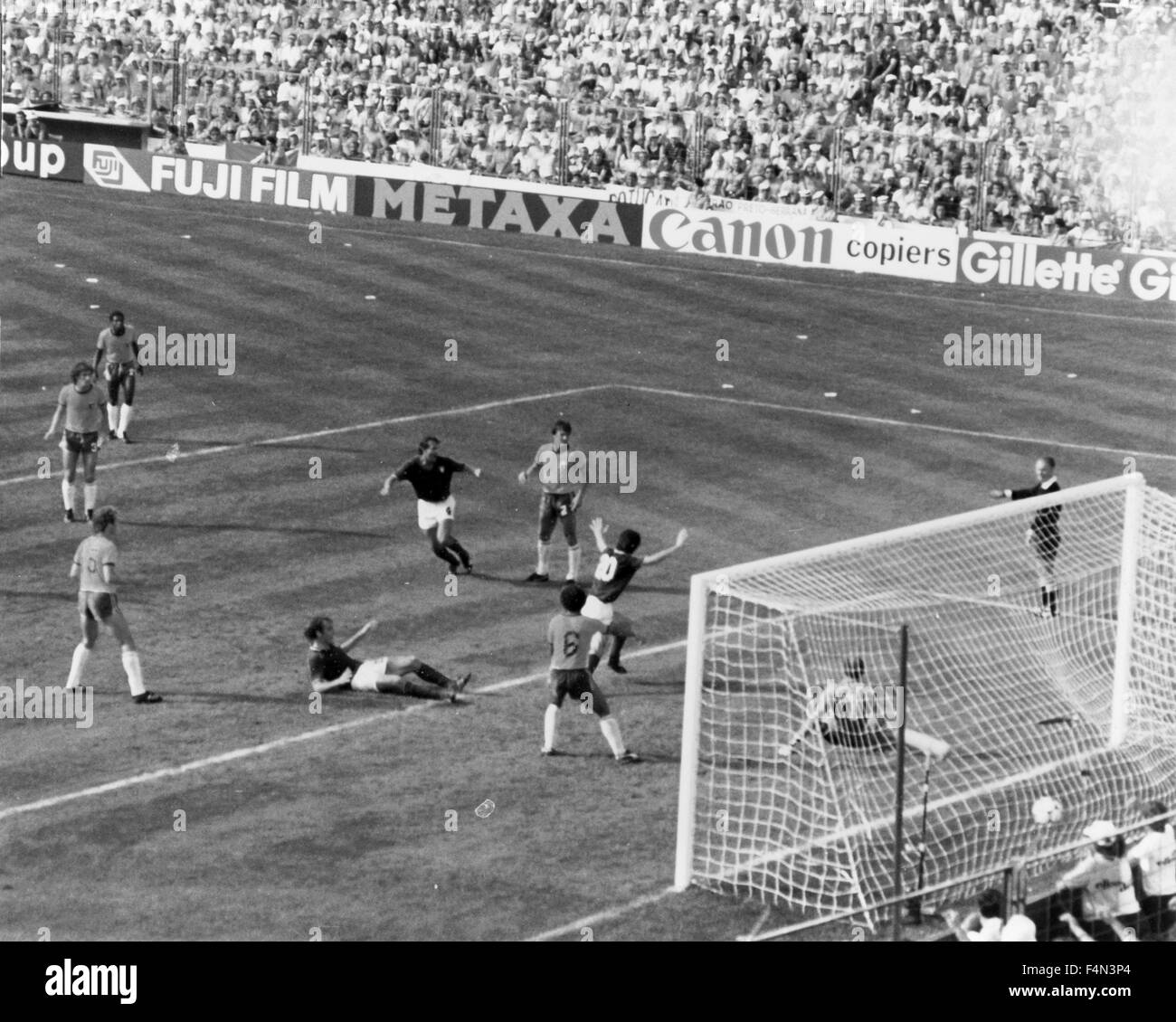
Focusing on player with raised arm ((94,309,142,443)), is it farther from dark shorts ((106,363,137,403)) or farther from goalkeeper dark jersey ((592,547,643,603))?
goalkeeper dark jersey ((592,547,643,603))

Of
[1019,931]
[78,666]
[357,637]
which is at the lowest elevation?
[78,666]

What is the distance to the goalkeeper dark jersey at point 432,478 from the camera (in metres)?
26.5

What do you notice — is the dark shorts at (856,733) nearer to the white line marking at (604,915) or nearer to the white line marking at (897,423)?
the white line marking at (604,915)

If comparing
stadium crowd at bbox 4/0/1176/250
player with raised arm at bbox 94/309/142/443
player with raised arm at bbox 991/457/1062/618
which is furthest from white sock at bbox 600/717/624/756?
stadium crowd at bbox 4/0/1176/250

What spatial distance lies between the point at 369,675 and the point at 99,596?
288cm

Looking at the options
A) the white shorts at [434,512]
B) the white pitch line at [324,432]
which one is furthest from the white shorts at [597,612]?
the white pitch line at [324,432]

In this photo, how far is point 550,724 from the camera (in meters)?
21.2

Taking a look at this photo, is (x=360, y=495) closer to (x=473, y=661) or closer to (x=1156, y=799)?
(x=473, y=661)

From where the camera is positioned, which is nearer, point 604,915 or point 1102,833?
point 1102,833

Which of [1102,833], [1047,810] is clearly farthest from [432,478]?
[1102,833]

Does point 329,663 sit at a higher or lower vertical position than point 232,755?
higher

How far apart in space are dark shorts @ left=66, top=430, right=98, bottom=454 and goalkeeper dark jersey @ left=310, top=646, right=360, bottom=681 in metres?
6.93

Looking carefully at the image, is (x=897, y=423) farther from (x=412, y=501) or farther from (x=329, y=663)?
(x=329, y=663)

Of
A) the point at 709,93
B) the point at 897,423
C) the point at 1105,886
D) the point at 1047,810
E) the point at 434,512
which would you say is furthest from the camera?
the point at 709,93
